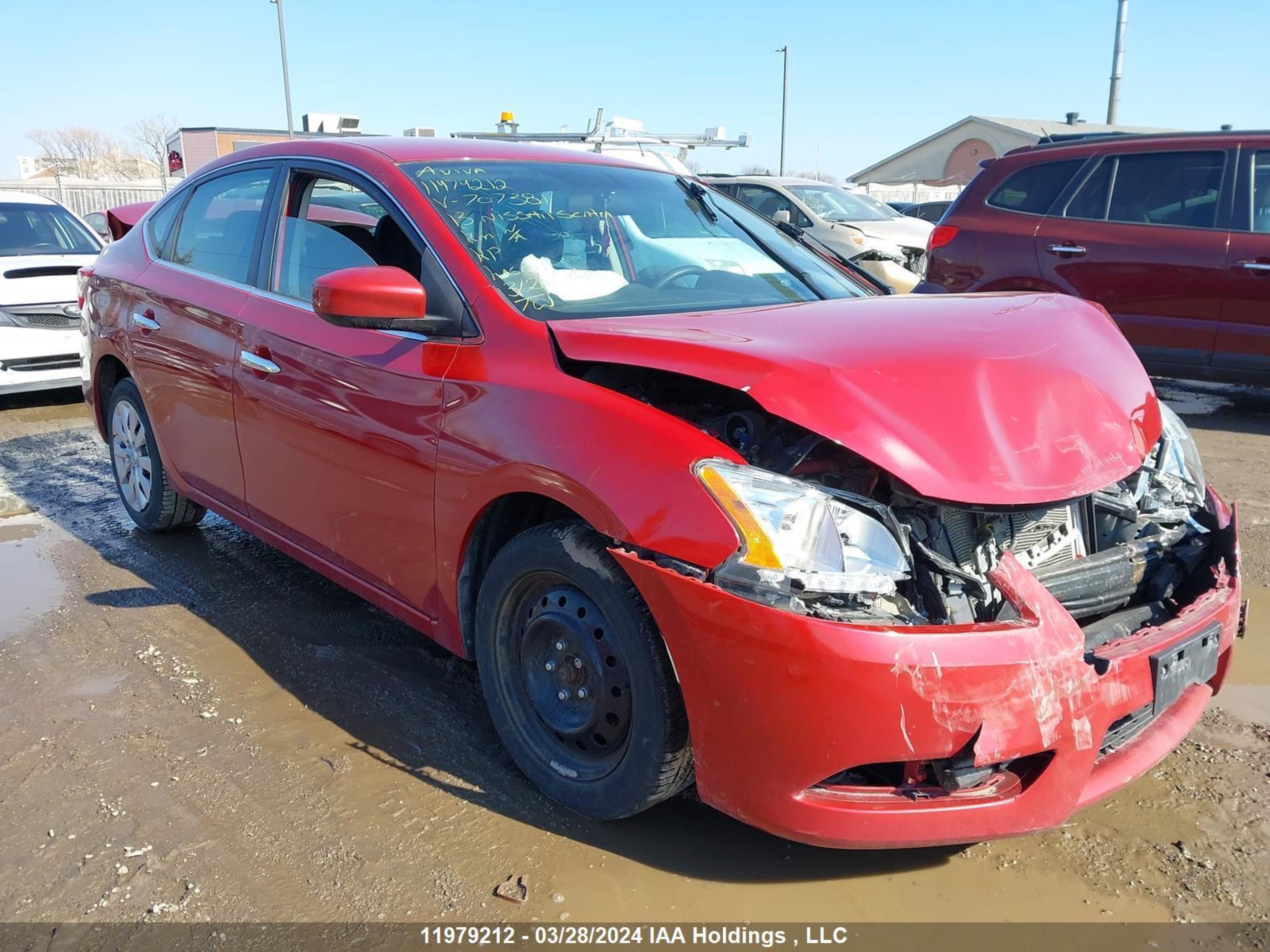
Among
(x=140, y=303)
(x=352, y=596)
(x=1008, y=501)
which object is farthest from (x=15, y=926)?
(x=140, y=303)

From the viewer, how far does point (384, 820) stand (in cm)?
261

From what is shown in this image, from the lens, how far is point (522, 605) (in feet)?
8.66

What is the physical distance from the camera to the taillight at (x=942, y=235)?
23.1ft

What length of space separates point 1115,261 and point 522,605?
5.38 m

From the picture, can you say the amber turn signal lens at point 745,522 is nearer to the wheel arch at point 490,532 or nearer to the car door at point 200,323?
the wheel arch at point 490,532

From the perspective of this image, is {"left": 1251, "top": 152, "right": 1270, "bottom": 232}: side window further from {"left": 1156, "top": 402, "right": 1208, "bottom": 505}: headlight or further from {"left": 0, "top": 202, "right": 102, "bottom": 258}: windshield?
{"left": 0, "top": 202, "right": 102, "bottom": 258}: windshield

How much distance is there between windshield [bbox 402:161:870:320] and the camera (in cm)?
290

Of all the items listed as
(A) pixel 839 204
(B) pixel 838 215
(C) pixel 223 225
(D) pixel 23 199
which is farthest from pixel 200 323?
(A) pixel 839 204

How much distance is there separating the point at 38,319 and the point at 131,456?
394 centimetres

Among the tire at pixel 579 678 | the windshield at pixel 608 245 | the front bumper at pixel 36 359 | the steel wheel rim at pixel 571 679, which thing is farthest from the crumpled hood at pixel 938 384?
the front bumper at pixel 36 359

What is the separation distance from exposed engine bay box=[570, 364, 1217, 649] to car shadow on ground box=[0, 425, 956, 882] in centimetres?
72

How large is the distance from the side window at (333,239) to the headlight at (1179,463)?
2.12 metres

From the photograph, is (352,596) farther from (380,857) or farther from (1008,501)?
(1008,501)

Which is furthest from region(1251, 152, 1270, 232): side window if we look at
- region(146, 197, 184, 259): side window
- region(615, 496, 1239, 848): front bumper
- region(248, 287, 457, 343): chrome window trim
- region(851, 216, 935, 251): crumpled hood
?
region(146, 197, 184, 259): side window
